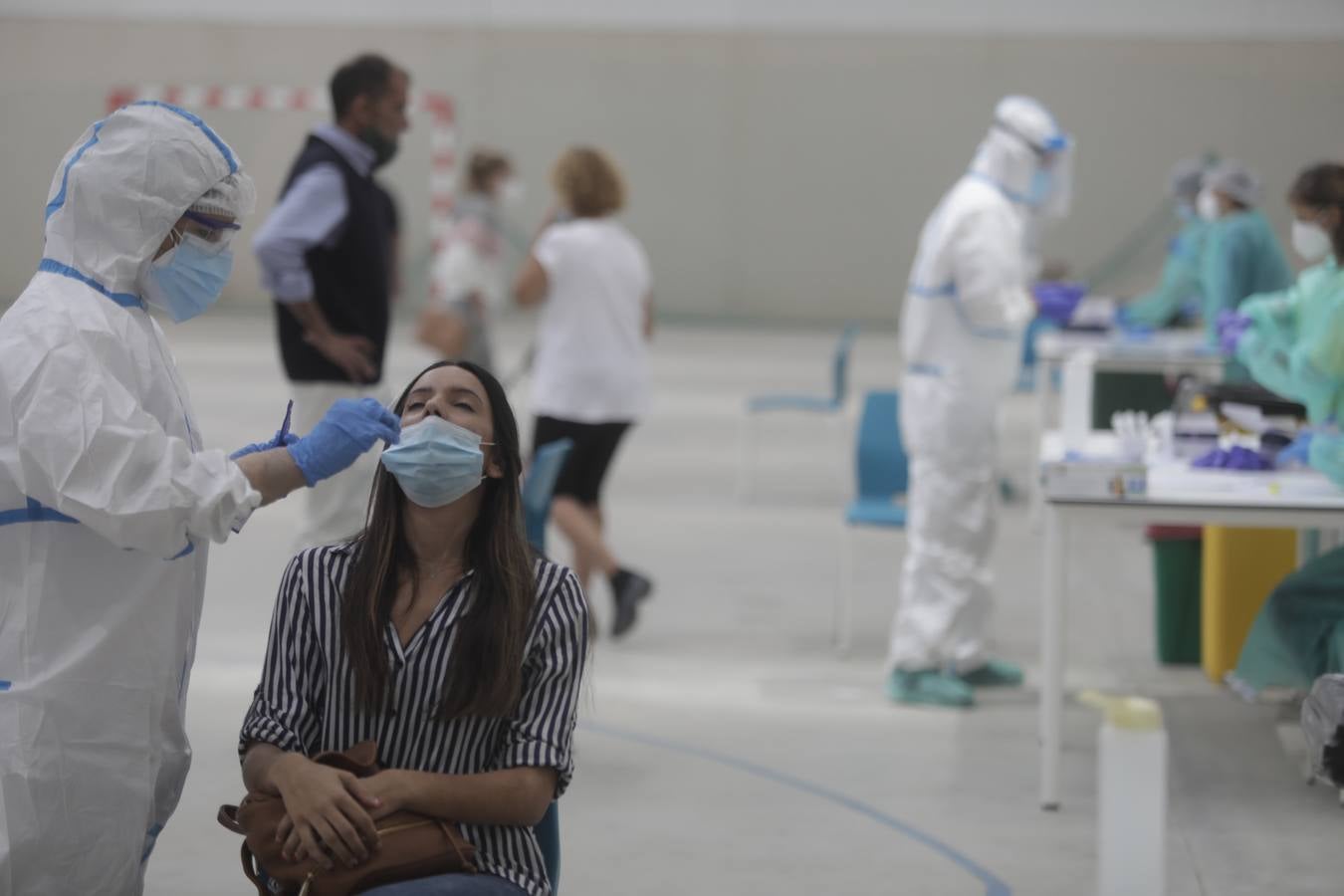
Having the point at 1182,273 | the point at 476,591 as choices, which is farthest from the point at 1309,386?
the point at 1182,273

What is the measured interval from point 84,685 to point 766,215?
45.7ft

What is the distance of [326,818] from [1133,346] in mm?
5805

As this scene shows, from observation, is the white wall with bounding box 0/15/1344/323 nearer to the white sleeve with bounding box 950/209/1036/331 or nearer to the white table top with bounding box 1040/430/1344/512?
the white sleeve with bounding box 950/209/1036/331

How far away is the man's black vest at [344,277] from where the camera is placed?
15.1ft

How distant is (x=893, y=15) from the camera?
15.4 meters

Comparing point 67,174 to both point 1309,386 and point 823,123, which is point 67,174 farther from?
point 823,123

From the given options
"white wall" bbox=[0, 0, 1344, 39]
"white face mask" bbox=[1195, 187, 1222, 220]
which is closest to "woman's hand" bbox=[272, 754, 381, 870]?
"white face mask" bbox=[1195, 187, 1222, 220]

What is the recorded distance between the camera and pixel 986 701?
479 centimetres

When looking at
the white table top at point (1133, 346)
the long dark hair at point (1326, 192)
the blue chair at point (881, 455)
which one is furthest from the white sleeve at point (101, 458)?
the white table top at point (1133, 346)

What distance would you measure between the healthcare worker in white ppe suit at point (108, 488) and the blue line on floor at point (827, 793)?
1728 mm

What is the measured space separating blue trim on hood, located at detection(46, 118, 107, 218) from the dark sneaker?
3.18 metres

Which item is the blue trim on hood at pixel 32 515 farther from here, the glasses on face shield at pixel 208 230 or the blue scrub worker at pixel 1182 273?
the blue scrub worker at pixel 1182 273

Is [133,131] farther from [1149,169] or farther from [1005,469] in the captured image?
[1149,169]

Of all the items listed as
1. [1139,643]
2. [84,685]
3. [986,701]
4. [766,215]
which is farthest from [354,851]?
[766,215]
